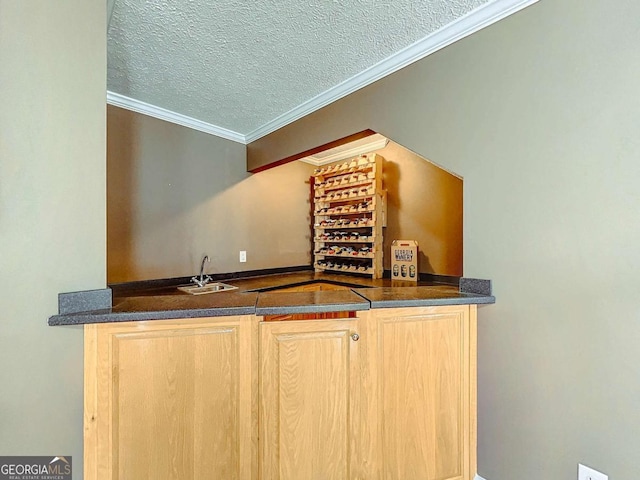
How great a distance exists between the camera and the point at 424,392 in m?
1.41

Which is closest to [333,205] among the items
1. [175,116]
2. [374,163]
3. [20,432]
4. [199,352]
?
[374,163]

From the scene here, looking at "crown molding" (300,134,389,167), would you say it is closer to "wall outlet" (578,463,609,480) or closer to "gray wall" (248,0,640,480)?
"gray wall" (248,0,640,480)

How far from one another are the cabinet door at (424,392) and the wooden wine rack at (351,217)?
1200 millimetres

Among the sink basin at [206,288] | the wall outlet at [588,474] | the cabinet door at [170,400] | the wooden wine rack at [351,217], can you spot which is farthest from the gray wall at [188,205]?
the wall outlet at [588,474]

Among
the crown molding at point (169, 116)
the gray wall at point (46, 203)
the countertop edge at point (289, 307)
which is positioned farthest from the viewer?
the crown molding at point (169, 116)

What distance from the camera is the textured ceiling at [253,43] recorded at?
4.39 feet

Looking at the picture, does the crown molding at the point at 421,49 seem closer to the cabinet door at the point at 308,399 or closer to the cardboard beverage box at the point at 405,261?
the cardboard beverage box at the point at 405,261

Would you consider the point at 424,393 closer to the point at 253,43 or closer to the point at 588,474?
the point at 588,474

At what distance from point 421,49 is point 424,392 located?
5.66 feet

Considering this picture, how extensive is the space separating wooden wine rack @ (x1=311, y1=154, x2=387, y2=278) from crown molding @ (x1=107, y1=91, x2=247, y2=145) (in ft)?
3.08

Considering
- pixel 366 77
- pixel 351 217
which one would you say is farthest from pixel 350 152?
pixel 366 77

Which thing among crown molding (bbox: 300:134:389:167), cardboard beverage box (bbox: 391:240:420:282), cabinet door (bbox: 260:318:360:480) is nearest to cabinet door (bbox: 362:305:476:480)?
cabinet door (bbox: 260:318:360:480)

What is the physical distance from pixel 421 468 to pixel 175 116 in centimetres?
282

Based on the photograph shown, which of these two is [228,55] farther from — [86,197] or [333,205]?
[333,205]
